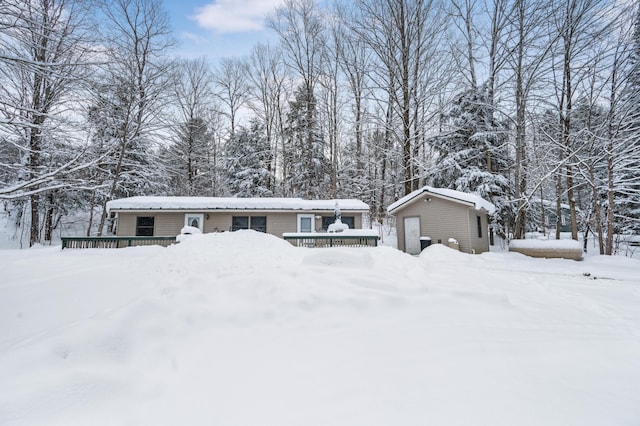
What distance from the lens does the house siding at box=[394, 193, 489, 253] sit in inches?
491

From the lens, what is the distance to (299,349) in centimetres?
266

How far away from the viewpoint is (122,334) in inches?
105

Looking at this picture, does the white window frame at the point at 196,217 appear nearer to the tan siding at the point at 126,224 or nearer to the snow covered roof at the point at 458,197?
the tan siding at the point at 126,224

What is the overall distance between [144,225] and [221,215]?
12.2 ft

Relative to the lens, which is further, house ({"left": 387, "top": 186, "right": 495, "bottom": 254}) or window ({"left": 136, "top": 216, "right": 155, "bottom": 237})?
window ({"left": 136, "top": 216, "right": 155, "bottom": 237})

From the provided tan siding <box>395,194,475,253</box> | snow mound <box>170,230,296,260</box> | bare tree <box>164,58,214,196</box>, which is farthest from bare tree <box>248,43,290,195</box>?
snow mound <box>170,230,296,260</box>

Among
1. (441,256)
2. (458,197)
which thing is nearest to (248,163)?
(458,197)

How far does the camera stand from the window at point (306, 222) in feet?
48.2

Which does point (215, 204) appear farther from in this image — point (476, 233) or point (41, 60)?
point (476, 233)

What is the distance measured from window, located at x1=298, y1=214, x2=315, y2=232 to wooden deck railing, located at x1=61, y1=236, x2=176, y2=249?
20.3 feet

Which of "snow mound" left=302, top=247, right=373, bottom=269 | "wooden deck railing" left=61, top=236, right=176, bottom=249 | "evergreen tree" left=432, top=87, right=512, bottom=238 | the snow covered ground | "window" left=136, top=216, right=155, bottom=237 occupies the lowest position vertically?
the snow covered ground

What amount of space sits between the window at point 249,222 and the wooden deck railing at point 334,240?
183 inches

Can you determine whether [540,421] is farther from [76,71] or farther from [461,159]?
[461,159]

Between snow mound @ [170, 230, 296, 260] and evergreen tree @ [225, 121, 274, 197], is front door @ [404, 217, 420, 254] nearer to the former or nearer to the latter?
snow mound @ [170, 230, 296, 260]
